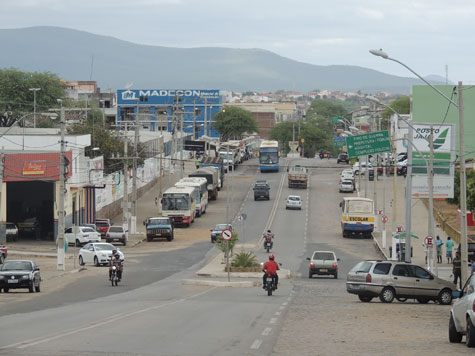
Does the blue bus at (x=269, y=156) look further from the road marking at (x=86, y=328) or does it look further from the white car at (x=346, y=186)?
the road marking at (x=86, y=328)

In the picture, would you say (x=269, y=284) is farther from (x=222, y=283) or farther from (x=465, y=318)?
(x=465, y=318)

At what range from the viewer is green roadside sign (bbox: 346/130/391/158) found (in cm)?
4975

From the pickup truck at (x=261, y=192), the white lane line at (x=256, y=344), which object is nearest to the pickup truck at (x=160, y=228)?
the pickup truck at (x=261, y=192)

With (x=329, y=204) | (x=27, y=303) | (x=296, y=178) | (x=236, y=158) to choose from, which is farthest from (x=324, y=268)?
(x=236, y=158)

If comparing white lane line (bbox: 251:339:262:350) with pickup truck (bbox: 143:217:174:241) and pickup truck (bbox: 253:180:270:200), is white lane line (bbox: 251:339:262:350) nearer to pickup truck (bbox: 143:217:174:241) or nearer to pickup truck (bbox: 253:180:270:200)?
pickup truck (bbox: 143:217:174:241)

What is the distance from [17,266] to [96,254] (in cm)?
1500

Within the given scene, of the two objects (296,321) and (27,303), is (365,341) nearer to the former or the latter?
(296,321)

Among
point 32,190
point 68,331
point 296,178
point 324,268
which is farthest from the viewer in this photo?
point 296,178

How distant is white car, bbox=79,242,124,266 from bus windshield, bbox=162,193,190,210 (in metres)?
22.4

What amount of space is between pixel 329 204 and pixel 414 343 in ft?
228

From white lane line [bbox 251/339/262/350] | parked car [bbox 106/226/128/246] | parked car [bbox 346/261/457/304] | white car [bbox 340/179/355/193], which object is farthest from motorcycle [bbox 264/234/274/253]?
white lane line [bbox 251/339/262/350]

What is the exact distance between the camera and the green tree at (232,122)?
6560 inches

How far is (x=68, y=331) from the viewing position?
18.7 meters

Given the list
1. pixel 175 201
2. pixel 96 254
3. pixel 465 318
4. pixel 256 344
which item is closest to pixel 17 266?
pixel 96 254
